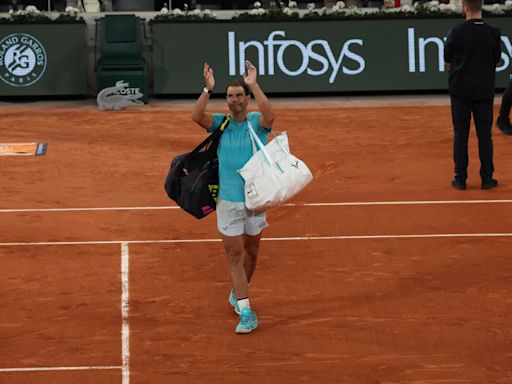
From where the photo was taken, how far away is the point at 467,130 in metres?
14.0

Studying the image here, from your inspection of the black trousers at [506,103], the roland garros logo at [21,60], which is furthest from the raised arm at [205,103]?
the roland garros logo at [21,60]

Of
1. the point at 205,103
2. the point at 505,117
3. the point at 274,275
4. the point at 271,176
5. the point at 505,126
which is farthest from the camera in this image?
the point at 505,126

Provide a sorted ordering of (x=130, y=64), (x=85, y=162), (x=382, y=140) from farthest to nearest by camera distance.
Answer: (x=130, y=64)
(x=382, y=140)
(x=85, y=162)

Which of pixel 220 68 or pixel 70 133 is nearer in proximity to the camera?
pixel 70 133

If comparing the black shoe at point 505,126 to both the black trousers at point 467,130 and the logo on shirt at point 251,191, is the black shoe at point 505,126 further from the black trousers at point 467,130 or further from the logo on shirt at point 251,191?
the logo on shirt at point 251,191

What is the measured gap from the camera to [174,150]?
17.1m

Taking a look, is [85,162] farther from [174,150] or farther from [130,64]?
[130,64]

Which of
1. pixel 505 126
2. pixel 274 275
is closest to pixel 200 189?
pixel 274 275

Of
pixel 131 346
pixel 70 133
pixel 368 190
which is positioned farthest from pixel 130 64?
pixel 131 346

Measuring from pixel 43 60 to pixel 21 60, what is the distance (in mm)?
398

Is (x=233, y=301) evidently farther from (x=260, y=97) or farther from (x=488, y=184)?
(x=488, y=184)

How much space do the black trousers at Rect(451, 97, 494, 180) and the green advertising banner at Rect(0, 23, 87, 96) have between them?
953 centimetres

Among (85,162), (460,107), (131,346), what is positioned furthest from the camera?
(85,162)

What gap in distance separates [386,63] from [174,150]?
6.27 meters
